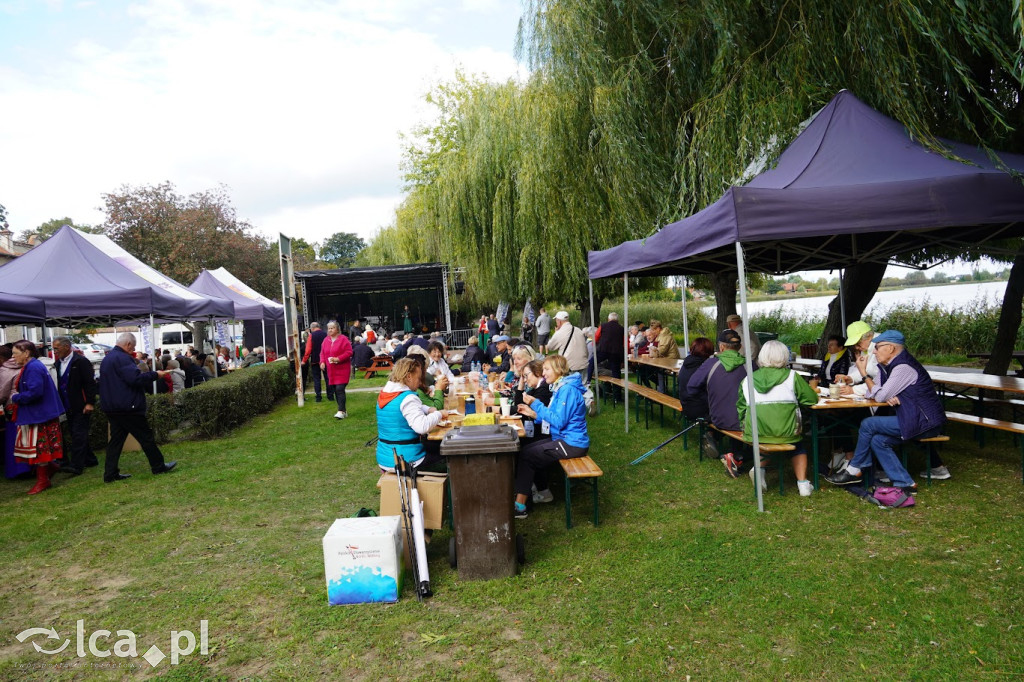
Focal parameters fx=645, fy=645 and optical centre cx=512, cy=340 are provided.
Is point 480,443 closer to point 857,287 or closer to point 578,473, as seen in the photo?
point 578,473

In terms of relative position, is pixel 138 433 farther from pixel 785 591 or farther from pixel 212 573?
pixel 785 591

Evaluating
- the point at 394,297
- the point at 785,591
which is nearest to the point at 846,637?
the point at 785,591

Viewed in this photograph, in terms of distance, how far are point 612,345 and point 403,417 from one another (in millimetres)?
7480

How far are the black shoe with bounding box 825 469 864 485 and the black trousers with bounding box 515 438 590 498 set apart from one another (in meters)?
2.28

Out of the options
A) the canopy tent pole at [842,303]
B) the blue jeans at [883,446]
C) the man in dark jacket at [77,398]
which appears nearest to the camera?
the blue jeans at [883,446]

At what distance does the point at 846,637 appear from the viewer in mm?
3250

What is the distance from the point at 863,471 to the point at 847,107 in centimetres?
328

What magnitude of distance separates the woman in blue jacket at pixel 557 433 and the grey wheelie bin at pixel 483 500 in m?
1.17

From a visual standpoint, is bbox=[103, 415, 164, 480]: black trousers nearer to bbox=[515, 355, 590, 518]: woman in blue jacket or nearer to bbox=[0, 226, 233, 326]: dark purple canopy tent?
bbox=[0, 226, 233, 326]: dark purple canopy tent

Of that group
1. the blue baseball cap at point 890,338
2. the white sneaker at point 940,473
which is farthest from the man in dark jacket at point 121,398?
the white sneaker at point 940,473

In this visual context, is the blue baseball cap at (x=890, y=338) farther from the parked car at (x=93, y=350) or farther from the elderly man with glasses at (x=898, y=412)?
the parked car at (x=93, y=350)

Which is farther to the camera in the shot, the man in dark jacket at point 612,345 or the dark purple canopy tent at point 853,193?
the man in dark jacket at point 612,345

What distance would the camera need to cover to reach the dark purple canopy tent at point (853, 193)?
188 inches

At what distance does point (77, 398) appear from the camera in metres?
7.64
